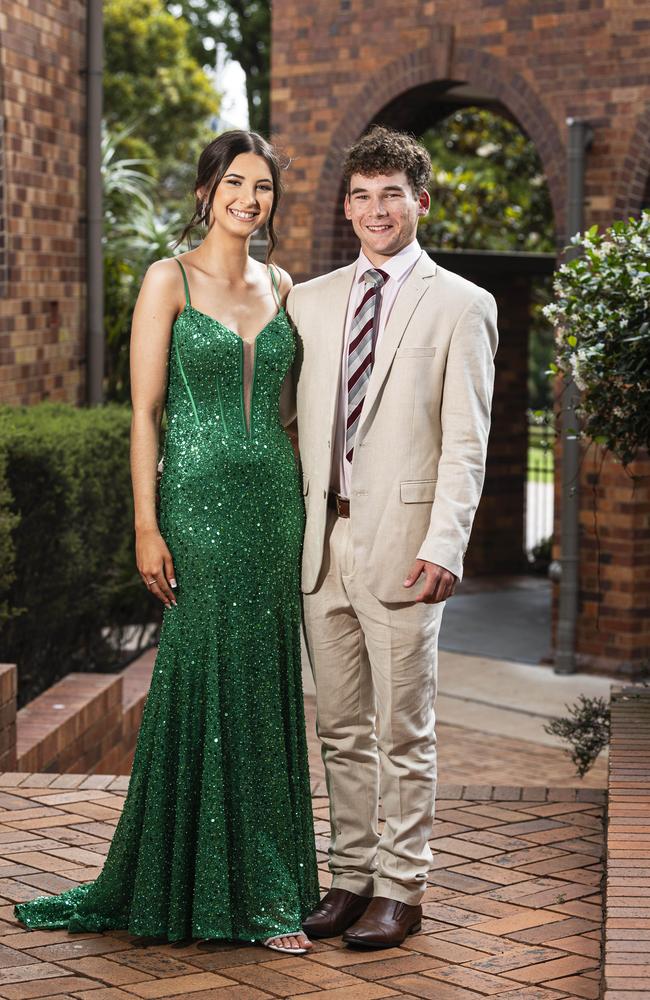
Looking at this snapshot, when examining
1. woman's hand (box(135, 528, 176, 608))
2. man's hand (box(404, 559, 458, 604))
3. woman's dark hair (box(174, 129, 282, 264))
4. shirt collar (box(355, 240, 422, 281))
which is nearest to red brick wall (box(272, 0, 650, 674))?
woman's dark hair (box(174, 129, 282, 264))

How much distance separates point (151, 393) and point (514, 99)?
6282mm

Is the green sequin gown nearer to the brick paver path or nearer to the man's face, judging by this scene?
the brick paver path

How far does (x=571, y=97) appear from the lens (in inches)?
370

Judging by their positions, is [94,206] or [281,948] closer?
[281,948]

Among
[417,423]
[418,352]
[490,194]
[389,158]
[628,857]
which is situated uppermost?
[490,194]

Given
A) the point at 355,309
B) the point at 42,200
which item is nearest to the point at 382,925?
the point at 355,309

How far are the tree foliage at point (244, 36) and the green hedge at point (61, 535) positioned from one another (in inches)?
906

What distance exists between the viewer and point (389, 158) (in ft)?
12.6

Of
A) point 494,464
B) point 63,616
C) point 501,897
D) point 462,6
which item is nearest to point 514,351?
point 494,464

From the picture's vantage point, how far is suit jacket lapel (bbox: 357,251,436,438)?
388cm

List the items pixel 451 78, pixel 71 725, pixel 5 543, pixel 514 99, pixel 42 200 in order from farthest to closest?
pixel 451 78 < pixel 514 99 < pixel 42 200 < pixel 71 725 < pixel 5 543

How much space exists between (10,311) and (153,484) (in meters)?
4.15

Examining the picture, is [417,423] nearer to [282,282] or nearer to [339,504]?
[339,504]

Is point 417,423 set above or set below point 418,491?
above
